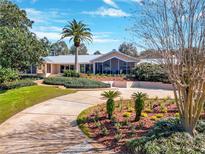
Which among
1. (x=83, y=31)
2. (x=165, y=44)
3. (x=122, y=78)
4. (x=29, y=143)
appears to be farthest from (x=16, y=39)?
(x=165, y=44)

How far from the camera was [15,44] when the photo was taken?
32812 millimetres

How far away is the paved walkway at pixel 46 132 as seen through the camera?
11039 millimetres

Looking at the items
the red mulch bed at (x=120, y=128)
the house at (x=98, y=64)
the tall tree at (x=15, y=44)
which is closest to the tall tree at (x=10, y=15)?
the tall tree at (x=15, y=44)

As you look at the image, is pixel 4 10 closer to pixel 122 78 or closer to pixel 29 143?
pixel 122 78

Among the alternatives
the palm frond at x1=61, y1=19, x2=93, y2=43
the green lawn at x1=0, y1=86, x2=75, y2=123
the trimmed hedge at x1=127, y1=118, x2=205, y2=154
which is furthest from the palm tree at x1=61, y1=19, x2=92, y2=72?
the trimmed hedge at x1=127, y1=118, x2=205, y2=154

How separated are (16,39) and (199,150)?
2686 centimetres

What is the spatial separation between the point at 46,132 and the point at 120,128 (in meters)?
3.19

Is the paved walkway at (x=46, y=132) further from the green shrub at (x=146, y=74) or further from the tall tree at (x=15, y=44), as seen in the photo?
the green shrub at (x=146, y=74)

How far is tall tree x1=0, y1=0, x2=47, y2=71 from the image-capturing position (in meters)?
31.9

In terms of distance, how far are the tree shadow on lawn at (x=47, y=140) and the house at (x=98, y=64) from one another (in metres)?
33.8

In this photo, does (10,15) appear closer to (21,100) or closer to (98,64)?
(98,64)

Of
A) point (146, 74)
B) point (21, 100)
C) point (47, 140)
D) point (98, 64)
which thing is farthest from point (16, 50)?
point (47, 140)

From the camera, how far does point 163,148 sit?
31.6 feet

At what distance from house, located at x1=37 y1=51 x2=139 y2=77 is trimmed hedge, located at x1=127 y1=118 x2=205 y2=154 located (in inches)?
1478
